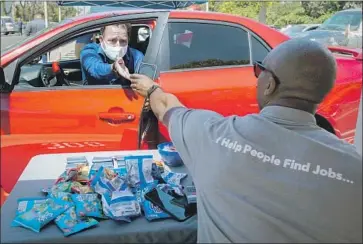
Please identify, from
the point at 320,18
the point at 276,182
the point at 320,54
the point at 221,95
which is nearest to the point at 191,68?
the point at 221,95

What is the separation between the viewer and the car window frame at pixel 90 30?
272 centimetres

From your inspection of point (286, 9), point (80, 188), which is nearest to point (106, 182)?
point (80, 188)

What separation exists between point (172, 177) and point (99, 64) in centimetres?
139

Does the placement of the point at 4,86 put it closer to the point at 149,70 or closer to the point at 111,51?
the point at 111,51

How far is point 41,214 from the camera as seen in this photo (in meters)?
1.38

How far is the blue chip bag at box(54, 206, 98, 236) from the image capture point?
1.33 metres

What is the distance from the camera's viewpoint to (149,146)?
2793mm

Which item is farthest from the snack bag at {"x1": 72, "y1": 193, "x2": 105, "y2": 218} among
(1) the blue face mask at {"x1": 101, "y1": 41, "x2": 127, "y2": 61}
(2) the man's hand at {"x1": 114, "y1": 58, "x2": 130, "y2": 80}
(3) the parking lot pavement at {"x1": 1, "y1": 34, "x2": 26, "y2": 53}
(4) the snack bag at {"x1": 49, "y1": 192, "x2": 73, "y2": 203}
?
(1) the blue face mask at {"x1": 101, "y1": 41, "x2": 127, "y2": 61}

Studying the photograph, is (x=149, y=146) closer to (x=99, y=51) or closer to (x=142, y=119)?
(x=142, y=119)

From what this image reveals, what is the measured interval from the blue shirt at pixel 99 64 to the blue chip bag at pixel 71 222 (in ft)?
4.83

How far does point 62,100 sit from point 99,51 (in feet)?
1.63

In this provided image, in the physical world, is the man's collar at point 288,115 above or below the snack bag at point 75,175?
above

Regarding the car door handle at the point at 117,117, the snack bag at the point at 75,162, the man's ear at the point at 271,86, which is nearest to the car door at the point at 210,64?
the car door handle at the point at 117,117

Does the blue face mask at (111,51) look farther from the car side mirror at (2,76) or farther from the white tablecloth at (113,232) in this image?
the white tablecloth at (113,232)
